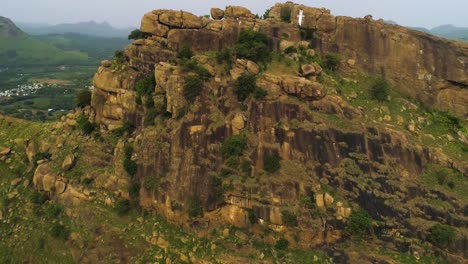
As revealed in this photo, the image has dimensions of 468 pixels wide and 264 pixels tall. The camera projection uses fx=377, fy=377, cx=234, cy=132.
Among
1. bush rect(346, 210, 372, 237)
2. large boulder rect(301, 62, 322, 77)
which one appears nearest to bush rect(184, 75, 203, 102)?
large boulder rect(301, 62, 322, 77)

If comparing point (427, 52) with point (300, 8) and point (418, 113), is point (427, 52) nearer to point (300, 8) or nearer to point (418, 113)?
point (418, 113)

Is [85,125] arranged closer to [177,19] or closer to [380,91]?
[177,19]

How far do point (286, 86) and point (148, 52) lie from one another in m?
21.6

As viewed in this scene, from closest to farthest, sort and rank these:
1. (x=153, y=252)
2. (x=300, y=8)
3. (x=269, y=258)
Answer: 1. (x=269, y=258)
2. (x=153, y=252)
3. (x=300, y=8)

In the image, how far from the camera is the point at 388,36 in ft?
175

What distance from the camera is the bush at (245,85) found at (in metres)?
47.4

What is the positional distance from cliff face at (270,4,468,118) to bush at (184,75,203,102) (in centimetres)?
2008

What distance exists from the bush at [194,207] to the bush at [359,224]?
57.6 ft

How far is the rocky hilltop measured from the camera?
4350 centimetres

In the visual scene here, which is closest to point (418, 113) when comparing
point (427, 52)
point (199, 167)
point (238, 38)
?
point (427, 52)

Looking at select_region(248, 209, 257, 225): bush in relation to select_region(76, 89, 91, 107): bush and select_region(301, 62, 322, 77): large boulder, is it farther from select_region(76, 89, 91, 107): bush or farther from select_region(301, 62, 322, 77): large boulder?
select_region(76, 89, 91, 107): bush

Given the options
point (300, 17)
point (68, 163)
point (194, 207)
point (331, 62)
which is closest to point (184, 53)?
point (300, 17)

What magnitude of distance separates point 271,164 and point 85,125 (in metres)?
30.5

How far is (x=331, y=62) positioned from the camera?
53.4 m
